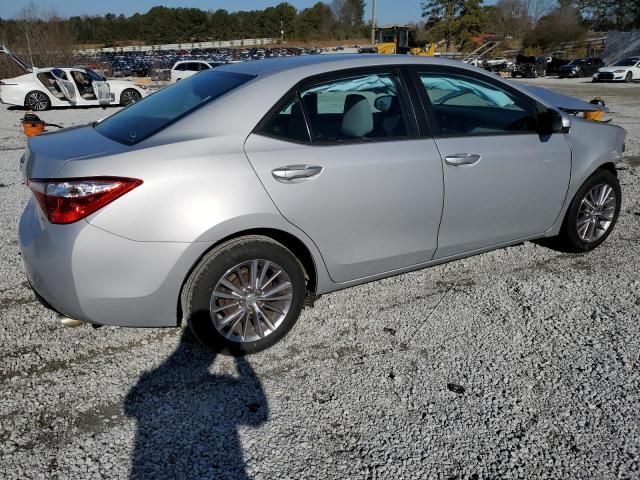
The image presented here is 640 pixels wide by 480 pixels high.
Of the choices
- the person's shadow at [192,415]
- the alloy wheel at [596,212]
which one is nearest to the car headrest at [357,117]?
the person's shadow at [192,415]

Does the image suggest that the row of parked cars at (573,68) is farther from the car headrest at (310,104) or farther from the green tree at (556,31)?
the car headrest at (310,104)

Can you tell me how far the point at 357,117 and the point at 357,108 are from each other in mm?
74

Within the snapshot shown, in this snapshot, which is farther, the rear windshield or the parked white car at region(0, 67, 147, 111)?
the parked white car at region(0, 67, 147, 111)

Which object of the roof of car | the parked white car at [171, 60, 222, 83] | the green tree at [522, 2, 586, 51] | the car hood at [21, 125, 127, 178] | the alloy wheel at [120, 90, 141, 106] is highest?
the green tree at [522, 2, 586, 51]

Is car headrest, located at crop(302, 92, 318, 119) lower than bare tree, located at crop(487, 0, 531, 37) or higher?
lower

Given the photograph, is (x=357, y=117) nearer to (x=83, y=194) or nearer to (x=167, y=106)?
(x=167, y=106)

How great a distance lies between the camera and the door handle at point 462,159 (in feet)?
10.8

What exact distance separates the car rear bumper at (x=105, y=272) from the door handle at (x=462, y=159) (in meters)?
1.64

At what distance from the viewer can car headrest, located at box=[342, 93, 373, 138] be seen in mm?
3108

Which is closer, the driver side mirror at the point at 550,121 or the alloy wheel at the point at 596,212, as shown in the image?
the driver side mirror at the point at 550,121

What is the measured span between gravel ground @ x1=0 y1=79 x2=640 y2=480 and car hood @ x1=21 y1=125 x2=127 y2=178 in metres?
1.09

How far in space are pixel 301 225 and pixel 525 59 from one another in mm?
47528

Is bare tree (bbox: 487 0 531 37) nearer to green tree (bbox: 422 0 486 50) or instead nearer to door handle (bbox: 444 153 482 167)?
green tree (bbox: 422 0 486 50)

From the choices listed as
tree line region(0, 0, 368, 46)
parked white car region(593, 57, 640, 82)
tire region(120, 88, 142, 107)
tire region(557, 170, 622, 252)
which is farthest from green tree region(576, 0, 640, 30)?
tire region(557, 170, 622, 252)
